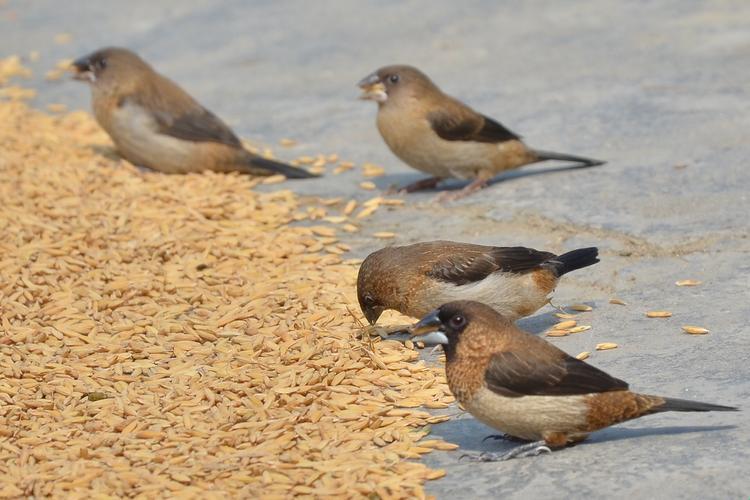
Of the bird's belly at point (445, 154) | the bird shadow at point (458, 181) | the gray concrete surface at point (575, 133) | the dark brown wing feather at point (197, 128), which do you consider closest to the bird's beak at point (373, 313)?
the gray concrete surface at point (575, 133)

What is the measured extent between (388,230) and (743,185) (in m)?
2.24

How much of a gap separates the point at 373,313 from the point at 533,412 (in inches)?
60.5

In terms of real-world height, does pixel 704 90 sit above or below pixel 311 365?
above

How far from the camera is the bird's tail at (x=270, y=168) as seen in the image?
9.02m

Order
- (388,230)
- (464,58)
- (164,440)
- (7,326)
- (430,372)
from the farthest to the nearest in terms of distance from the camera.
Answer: (464,58) → (388,230) → (7,326) → (430,372) → (164,440)

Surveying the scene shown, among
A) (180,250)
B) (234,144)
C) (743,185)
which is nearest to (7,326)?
(180,250)

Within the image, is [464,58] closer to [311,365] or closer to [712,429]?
[311,365]

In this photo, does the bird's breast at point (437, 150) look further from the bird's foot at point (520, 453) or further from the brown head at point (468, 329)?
the bird's foot at point (520, 453)

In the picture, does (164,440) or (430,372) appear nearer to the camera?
(164,440)

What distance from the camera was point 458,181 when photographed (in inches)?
362

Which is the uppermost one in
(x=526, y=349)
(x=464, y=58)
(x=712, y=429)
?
(x=464, y=58)

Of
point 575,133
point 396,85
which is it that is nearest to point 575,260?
point 396,85

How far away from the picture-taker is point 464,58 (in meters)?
11.3

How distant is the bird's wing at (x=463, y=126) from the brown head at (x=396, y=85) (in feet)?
0.67
